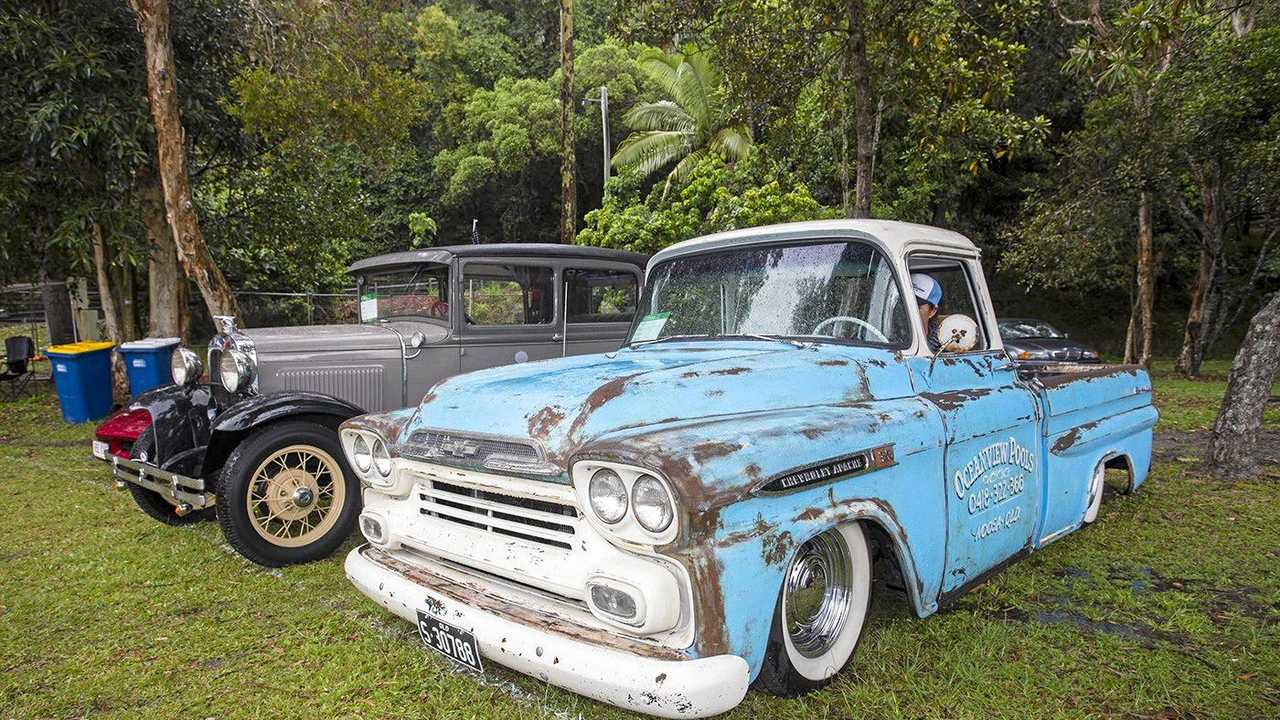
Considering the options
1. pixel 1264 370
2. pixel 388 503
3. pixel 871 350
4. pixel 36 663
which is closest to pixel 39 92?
pixel 36 663

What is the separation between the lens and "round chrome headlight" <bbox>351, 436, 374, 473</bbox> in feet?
10.5

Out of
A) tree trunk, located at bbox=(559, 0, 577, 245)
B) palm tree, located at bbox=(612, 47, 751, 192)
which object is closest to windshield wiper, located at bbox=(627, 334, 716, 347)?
tree trunk, located at bbox=(559, 0, 577, 245)

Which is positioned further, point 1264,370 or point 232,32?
point 232,32

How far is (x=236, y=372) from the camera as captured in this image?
4.89m

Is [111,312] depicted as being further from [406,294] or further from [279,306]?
[406,294]

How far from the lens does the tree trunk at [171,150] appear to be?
8.43 m

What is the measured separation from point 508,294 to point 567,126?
6831 mm

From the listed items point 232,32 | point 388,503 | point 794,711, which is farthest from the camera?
point 232,32

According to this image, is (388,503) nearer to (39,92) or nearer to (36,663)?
(36,663)

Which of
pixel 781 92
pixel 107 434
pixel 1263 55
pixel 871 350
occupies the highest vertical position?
pixel 1263 55

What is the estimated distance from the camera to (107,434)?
5062 mm

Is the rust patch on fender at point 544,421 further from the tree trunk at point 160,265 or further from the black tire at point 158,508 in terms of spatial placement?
the tree trunk at point 160,265

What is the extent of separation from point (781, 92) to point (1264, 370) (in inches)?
223

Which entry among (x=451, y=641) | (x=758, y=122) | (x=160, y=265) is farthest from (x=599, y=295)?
(x=160, y=265)
